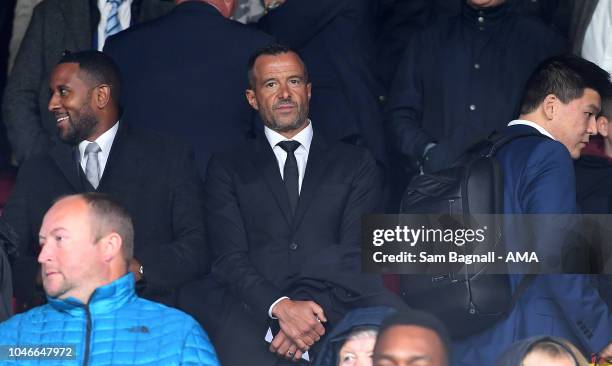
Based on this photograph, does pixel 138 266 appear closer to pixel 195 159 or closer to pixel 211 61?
pixel 195 159

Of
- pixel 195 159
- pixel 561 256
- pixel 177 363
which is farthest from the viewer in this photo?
pixel 195 159

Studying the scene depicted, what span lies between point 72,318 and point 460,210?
148 centimetres

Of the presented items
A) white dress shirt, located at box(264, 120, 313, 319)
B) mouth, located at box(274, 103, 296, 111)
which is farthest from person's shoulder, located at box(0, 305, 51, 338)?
mouth, located at box(274, 103, 296, 111)

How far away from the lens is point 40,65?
6840mm

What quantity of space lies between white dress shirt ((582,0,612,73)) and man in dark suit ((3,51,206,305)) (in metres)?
1.90

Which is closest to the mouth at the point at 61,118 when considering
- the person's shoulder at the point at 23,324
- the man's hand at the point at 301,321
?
the person's shoulder at the point at 23,324

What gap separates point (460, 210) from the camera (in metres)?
5.70

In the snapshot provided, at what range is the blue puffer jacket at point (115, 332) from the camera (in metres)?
5.41

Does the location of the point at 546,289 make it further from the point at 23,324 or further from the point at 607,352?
the point at 23,324

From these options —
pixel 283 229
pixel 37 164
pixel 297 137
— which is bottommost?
pixel 283 229

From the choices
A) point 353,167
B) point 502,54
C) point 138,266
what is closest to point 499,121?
point 502,54

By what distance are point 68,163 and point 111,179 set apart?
18 centimetres

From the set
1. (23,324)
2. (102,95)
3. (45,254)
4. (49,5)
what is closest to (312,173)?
(102,95)

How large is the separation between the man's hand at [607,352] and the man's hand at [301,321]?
40.9 inches
